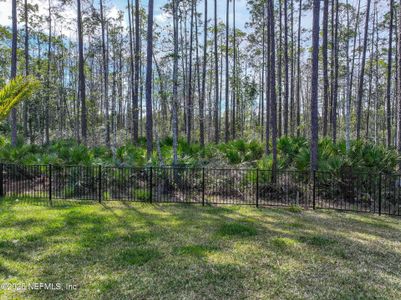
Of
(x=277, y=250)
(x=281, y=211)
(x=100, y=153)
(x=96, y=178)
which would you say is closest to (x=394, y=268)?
(x=277, y=250)

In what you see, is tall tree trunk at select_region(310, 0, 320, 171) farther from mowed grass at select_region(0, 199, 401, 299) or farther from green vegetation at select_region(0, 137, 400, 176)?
mowed grass at select_region(0, 199, 401, 299)

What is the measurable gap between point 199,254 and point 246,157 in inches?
336

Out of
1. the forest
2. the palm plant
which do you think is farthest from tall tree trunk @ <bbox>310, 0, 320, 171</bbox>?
the palm plant

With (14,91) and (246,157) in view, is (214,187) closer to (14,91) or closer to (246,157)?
(246,157)

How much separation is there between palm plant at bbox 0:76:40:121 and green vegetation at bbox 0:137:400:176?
16.6ft

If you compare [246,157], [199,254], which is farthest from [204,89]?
[199,254]

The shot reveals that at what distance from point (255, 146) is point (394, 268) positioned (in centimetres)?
990

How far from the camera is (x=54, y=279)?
375 centimetres

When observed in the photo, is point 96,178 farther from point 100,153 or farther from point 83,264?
point 83,264

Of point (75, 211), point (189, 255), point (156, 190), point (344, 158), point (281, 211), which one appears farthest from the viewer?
point (344, 158)

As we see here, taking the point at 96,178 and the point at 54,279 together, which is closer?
the point at 54,279

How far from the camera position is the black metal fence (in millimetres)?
8445

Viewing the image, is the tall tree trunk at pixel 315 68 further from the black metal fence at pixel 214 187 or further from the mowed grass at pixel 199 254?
the mowed grass at pixel 199 254

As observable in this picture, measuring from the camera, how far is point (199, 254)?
462cm
